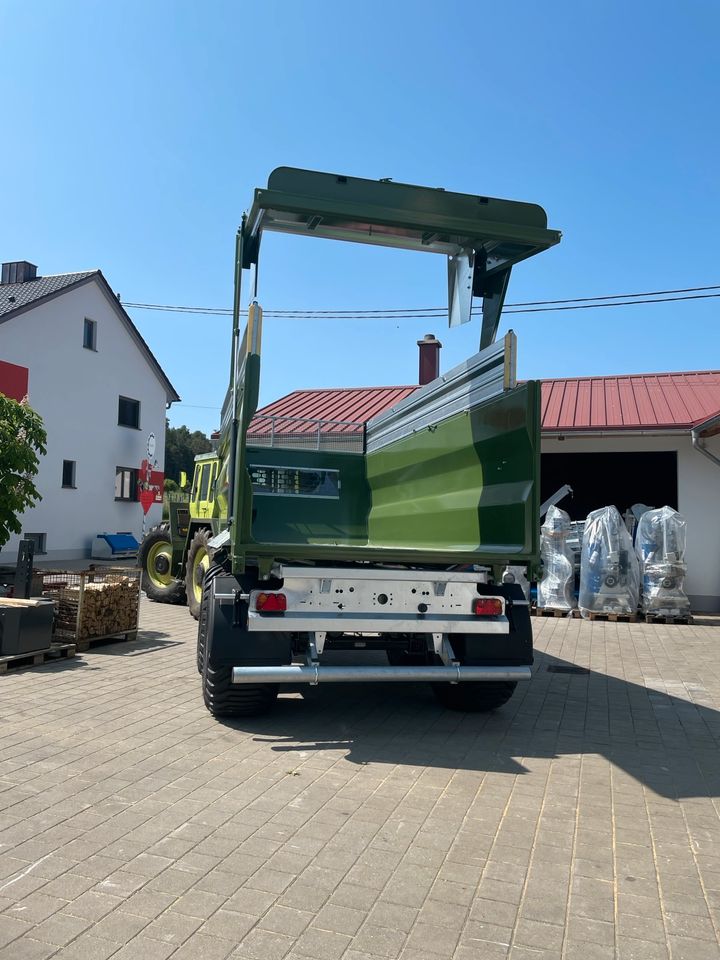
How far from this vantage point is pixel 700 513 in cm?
1340

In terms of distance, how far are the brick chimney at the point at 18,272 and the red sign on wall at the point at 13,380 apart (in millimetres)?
6480

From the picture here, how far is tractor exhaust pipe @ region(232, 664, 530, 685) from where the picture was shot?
200 inches

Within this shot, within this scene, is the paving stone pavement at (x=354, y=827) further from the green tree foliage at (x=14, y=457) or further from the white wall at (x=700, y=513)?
the white wall at (x=700, y=513)

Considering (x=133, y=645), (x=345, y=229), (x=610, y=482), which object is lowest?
(x=133, y=645)

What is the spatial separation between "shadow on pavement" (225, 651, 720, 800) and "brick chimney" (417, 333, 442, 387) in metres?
14.0

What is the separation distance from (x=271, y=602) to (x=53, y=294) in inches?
774

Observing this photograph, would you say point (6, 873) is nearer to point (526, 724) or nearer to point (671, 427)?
point (526, 724)

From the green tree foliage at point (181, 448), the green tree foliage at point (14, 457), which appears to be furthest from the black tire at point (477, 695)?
the green tree foliage at point (181, 448)

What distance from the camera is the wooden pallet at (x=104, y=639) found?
8.34m

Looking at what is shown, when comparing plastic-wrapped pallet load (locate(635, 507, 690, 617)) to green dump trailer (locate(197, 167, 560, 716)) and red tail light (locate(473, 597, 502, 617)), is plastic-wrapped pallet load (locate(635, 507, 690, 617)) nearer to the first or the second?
green dump trailer (locate(197, 167, 560, 716))

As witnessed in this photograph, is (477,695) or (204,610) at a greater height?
(204,610)

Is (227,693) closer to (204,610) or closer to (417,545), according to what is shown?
(204,610)

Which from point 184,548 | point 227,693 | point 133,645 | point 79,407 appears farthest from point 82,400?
point 227,693

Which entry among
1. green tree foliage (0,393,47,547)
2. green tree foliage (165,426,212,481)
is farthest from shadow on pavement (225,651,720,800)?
green tree foliage (165,426,212,481)
